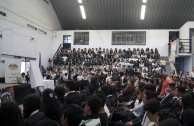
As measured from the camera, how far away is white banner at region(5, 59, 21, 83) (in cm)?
1340

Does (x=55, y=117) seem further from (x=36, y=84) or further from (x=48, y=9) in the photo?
(x=48, y=9)

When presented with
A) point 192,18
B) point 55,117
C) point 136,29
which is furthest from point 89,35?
point 55,117

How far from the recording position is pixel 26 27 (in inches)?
697

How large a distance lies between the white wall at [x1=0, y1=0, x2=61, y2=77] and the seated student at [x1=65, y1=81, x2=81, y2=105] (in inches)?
443

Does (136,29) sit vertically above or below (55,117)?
above

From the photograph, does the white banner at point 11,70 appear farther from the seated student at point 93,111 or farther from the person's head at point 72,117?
the person's head at point 72,117

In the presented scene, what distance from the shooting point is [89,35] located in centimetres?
2217

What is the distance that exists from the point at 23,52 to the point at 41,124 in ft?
53.4

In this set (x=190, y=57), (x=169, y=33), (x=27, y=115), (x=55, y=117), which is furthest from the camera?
(x=169, y=33)

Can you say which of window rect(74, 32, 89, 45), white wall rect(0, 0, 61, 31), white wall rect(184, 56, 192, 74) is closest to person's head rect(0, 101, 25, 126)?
white wall rect(0, 0, 61, 31)

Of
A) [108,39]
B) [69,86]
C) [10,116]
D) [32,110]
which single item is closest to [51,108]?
[32,110]

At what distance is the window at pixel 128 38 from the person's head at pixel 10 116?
65.4 feet

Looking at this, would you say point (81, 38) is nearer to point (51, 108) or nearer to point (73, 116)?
point (51, 108)

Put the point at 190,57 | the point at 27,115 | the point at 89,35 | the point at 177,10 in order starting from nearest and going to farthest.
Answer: the point at 27,115 → the point at 190,57 → the point at 177,10 → the point at 89,35
